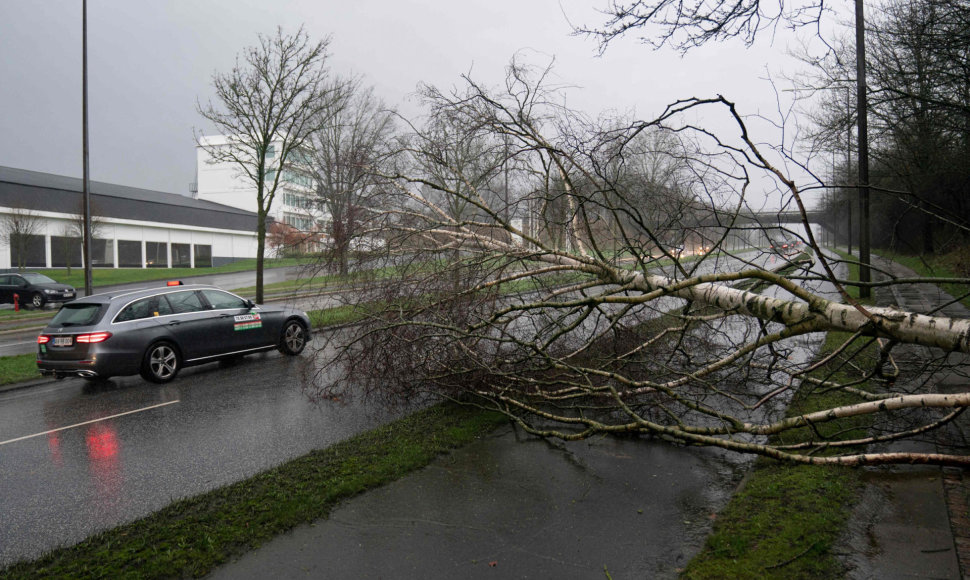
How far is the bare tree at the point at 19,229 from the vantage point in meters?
32.0

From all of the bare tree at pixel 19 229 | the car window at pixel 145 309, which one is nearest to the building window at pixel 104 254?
the bare tree at pixel 19 229

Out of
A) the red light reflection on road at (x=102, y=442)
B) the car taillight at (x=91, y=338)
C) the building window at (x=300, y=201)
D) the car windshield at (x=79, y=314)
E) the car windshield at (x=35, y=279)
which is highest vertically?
the building window at (x=300, y=201)

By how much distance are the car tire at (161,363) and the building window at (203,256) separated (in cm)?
4522

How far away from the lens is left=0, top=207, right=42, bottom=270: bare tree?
32.0 meters

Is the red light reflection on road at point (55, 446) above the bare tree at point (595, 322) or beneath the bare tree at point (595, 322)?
beneath

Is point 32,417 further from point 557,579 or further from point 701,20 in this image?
point 701,20

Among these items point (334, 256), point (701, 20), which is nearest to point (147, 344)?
point (334, 256)

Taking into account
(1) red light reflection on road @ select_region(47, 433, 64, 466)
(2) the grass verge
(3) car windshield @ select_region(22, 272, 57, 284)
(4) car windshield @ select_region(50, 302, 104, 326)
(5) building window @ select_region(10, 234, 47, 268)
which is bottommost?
(1) red light reflection on road @ select_region(47, 433, 64, 466)

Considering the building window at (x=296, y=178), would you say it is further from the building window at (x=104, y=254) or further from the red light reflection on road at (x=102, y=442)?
the building window at (x=104, y=254)

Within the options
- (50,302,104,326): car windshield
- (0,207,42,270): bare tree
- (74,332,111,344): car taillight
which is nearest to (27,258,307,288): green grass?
(0,207,42,270): bare tree

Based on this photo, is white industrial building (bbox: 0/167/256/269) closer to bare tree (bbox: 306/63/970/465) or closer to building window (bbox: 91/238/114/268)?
building window (bbox: 91/238/114/268)

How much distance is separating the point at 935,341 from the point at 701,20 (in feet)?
12.2

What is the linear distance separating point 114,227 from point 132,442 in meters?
43.4

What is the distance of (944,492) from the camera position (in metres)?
4.32
